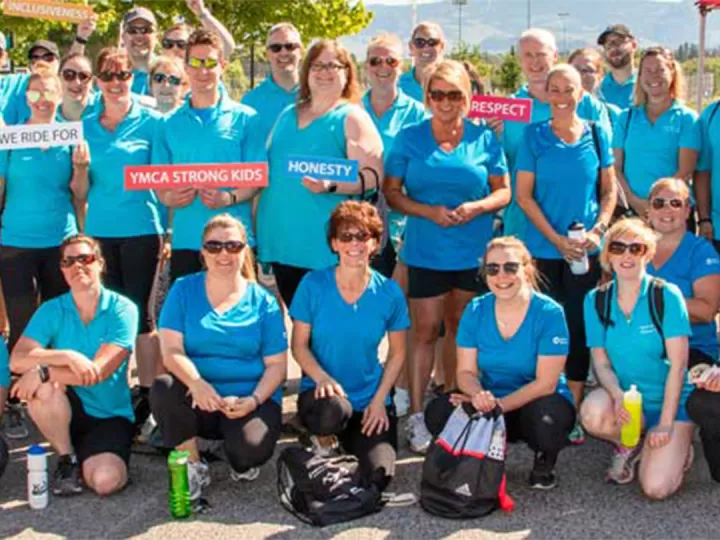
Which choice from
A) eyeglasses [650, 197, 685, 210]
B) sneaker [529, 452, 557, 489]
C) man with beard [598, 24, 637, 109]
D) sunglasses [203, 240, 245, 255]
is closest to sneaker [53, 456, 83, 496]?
sunglasses [203, 240, 245, 255]

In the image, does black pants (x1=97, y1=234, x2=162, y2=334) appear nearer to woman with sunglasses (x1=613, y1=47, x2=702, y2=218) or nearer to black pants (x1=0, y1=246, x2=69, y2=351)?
black pants (x1=0, y1=246, x2=69, y2=351)

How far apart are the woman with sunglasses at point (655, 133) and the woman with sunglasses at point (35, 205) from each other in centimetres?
358

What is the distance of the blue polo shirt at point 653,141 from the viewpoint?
643 centimetres

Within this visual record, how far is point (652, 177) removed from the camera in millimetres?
6547

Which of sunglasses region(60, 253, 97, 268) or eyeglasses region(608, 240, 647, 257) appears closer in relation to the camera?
eyeglasses region(608, 240, 647, 257)

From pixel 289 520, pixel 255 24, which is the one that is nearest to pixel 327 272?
pixel 289 520

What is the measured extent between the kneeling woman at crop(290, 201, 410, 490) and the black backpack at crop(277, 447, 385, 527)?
25cm

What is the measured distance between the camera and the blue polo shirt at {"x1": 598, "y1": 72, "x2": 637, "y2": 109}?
7848 mm

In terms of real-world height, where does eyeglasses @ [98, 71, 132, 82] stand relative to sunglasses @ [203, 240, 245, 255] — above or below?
above

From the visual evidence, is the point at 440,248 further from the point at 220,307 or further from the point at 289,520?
the point at 289,520

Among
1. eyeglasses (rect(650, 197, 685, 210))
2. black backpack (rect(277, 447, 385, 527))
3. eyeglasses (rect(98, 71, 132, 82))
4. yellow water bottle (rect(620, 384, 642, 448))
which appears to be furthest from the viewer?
eyeglasses (rect(98, 71, 132, 82))

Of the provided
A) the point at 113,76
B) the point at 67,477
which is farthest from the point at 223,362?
the point at 113,76

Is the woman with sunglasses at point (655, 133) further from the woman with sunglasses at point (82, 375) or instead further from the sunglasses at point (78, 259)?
the sunglasses at point (78, 259)

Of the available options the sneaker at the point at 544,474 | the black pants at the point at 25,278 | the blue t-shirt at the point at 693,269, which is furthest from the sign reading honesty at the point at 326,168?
the sneaker at the point at 544,474
